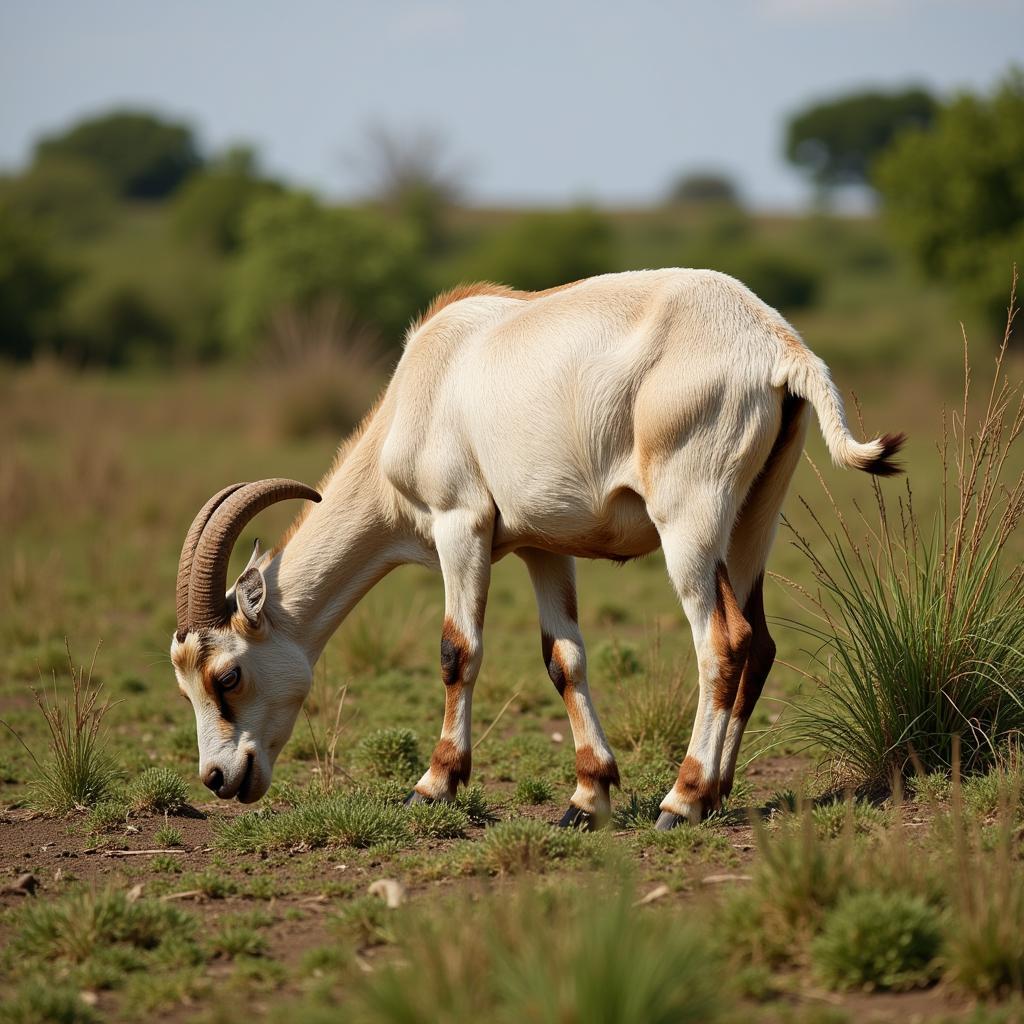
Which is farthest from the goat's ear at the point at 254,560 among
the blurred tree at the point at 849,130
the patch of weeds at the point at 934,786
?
the blurred tree at the point at 849,130

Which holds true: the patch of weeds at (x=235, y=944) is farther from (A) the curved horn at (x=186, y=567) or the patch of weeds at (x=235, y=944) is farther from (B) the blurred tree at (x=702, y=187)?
(B) the blurred tree at (x=702, y=187)

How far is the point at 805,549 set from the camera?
617cm

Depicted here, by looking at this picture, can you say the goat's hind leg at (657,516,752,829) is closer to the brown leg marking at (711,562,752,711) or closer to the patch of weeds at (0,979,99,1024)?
the brown leg marking at (711,562,752,711)

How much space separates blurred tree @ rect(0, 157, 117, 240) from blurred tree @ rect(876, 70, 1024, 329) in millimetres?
40856

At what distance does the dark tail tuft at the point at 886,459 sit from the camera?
5145 millimetres

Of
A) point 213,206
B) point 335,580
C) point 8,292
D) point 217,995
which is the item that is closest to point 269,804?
point 335,580

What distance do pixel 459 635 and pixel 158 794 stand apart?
67.2 inches

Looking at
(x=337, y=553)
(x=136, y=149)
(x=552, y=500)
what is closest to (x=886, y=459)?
(x=552, y=500)

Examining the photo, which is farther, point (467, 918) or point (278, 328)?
point (278, 328)

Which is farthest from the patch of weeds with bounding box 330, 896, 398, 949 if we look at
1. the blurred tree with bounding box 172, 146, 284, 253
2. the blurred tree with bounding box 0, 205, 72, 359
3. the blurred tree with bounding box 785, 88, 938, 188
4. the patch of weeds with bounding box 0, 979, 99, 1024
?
the blurred tree with bounding box 785, 88, 938, 188

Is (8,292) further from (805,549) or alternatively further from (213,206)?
(805,549)

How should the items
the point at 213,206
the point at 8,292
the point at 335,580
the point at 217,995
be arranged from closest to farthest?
1. the point at 217,995
2. the point at 335,580
3. the point at 8,292
4. the point at 213,206

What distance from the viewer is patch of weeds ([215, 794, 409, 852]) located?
18.8ft

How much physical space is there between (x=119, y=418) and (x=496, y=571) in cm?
1287
